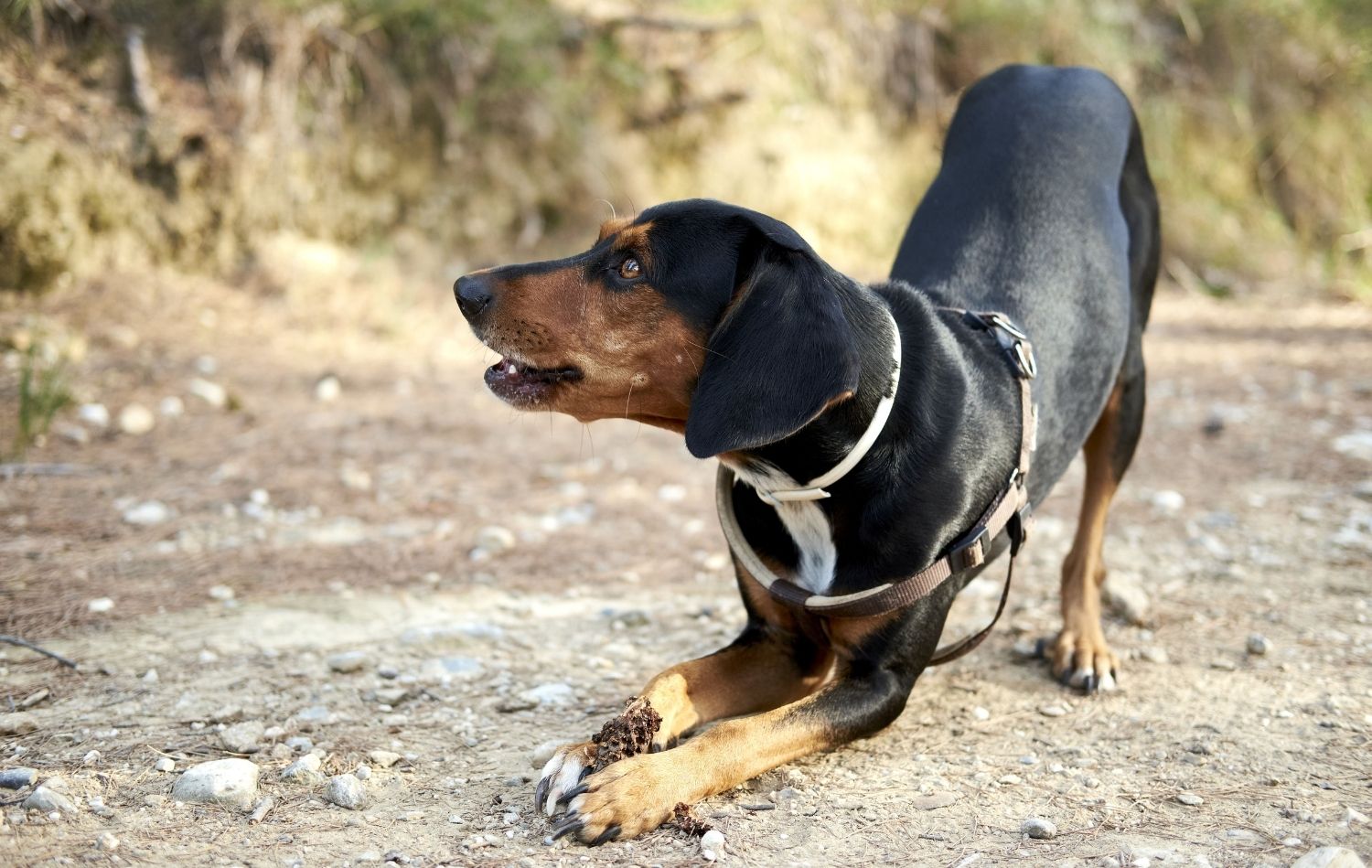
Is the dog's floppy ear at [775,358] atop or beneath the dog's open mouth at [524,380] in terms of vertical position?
atop

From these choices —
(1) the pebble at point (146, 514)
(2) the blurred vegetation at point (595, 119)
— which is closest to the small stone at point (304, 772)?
(1) the pebble at point (146, 514)

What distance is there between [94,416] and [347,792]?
3.57 m

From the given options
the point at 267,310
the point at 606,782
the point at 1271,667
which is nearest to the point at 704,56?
the point at 267,310

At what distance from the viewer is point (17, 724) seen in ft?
9.88

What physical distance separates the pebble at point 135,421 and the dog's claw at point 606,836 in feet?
12.6

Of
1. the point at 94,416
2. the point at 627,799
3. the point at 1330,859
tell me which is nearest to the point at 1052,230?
the point at 1330,859

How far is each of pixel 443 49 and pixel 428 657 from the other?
544 centimetres

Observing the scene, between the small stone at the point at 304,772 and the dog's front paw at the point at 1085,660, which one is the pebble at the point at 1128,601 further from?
the small stone at the point at 304,772

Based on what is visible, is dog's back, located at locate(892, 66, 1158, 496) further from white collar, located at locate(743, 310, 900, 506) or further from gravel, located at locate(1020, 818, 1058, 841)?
gravel, located at locate(1020, 818, 1058, 841)

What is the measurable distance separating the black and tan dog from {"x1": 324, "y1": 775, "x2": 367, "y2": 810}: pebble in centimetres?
41

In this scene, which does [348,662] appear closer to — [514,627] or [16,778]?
[514,627]

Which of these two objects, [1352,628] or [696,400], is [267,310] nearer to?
[696,400]

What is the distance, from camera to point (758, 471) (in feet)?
9.78

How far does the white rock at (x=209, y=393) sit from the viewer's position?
19.6ft
